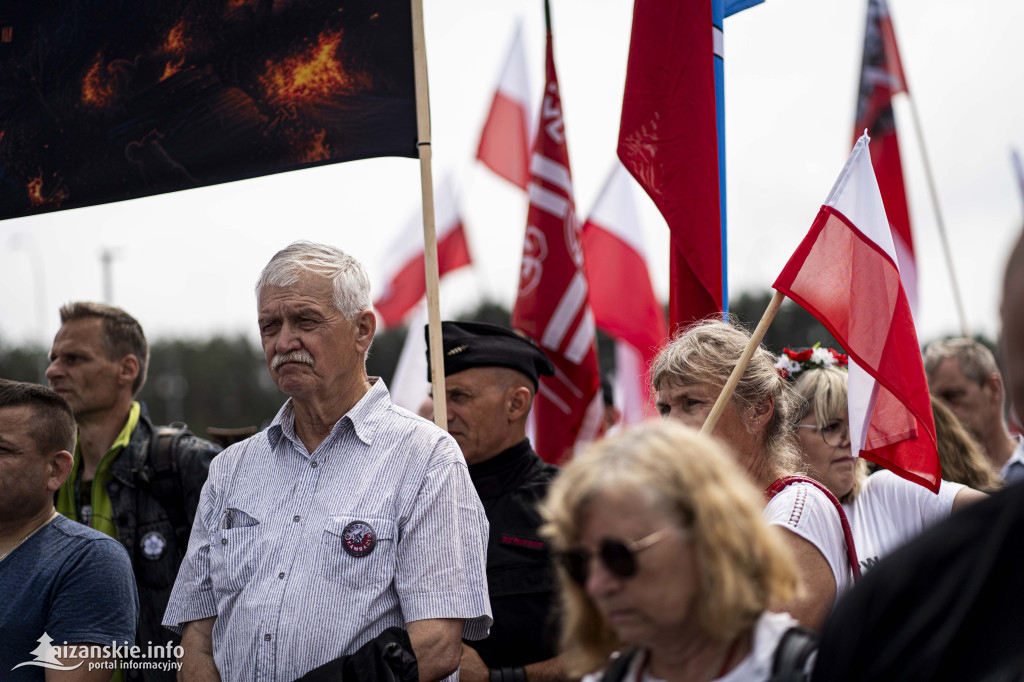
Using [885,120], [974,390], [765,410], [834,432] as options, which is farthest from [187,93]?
[885,120]

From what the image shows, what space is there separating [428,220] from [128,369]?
197 cm

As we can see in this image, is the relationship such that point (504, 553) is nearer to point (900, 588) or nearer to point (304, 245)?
point (304, 245)

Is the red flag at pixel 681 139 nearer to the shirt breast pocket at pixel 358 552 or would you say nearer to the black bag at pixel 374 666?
the shirt breast pocket at pixel 358 552

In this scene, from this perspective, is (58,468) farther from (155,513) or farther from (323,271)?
(323,271)

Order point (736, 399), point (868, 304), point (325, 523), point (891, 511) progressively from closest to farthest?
point (325, 523)
point (736, 399)
point (868, 304)
point (891, 511)

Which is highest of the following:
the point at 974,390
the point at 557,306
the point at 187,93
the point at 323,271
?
the point at 187,93

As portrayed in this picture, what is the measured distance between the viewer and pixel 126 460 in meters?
4.46

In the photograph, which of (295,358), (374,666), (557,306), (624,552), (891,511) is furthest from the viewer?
(557,306)

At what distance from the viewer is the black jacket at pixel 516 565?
390 centimetres

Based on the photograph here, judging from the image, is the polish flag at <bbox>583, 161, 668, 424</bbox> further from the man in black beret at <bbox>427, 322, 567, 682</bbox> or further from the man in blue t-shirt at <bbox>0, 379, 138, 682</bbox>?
the man in blue t-shirt at <bbox>0, 379, 138, 682</bbox>

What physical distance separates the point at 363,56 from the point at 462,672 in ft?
7.62

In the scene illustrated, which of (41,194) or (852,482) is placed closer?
(852,482)

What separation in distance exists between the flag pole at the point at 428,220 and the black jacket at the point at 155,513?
49.6 inches
